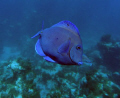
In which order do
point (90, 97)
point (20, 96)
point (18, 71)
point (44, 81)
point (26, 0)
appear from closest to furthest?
point (20, 96) → point (90, 97) → point (18, 71) → point (44, 81) → point (26, 0)

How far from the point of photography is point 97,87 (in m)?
4.24

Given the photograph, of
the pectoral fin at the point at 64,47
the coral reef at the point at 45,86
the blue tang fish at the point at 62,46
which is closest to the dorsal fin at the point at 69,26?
the blue tang fish at the point at 62,46

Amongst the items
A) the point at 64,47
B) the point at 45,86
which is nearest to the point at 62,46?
the point at 64,47

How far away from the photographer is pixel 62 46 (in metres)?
1.08

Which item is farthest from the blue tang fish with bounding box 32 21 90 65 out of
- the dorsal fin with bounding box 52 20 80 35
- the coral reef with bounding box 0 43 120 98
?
the coral reef with bounding box 0 43 120 98

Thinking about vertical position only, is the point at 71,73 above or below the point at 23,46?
below

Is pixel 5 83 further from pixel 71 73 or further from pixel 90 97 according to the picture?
pixel 71 73

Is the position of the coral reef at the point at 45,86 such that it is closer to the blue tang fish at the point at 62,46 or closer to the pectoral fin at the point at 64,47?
the blue tang fish at the point at 62,46

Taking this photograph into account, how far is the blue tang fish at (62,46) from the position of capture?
42.2 inches

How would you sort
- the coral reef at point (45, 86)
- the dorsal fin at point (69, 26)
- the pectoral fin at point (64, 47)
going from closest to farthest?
the pectoral fin at point (64, 47)
the dorsal fin at point (69, 26)
the coral reef at point (45, 86)

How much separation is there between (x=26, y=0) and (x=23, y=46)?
27.4 metres

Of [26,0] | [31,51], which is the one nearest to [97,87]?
[31,51]

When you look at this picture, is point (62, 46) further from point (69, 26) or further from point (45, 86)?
point (45, 86)

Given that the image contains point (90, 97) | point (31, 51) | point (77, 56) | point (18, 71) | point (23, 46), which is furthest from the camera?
point (23, 46)
